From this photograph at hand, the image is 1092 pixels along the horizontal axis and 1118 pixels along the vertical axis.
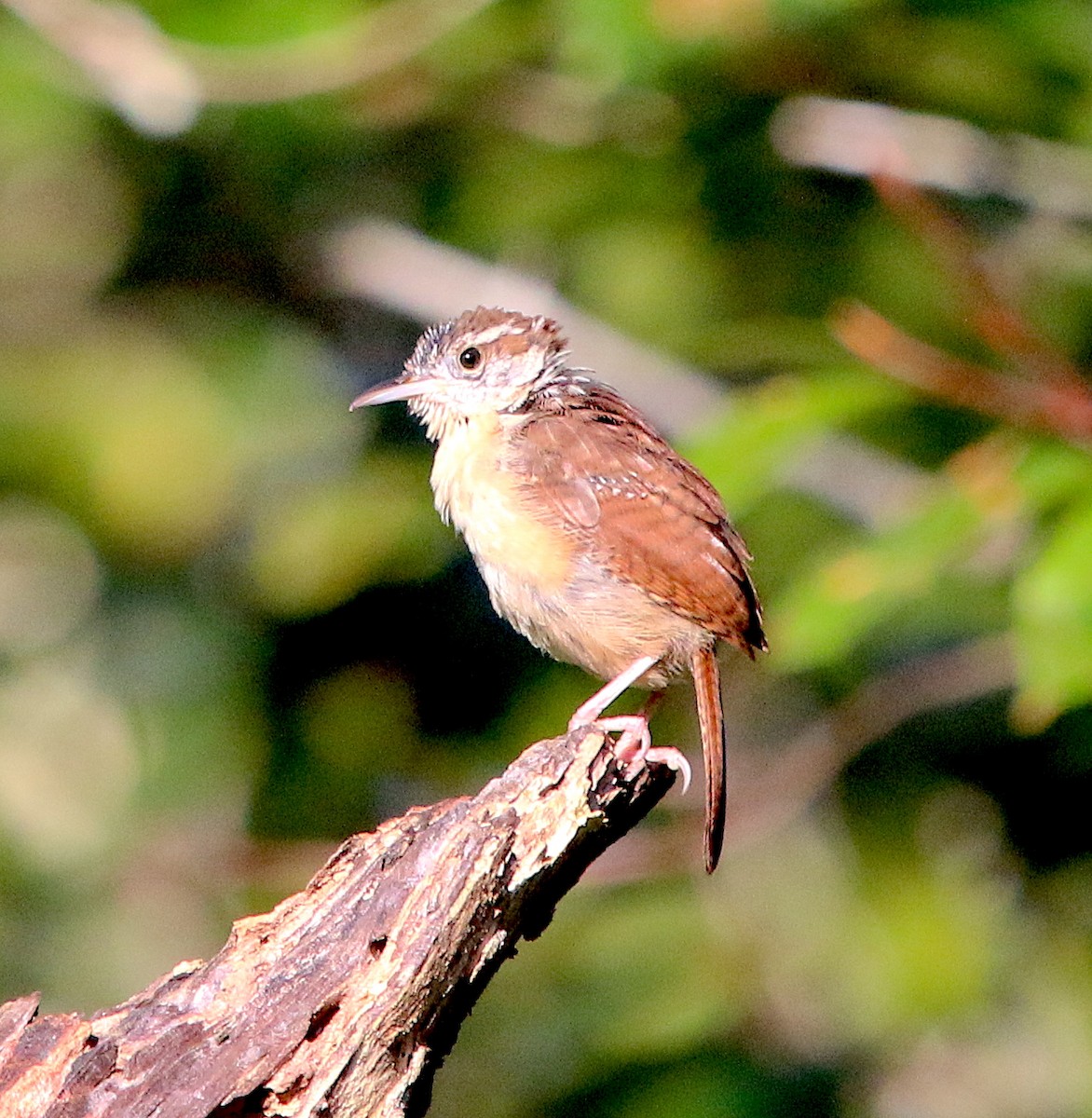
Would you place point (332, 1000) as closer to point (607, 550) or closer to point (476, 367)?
point (607, 550)

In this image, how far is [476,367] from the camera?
17.8 feet

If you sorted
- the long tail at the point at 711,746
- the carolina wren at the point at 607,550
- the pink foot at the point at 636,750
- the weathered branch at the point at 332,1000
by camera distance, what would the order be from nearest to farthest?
the weathered branch at the point at 332,1000 → the pink foot at the point at 636,750 → the long tail at the point at 711,746 → the carolina wren at the point at 607,550

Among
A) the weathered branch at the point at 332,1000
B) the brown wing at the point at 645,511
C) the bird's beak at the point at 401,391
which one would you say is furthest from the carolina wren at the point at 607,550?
the weathered branch at the point at 332,1000

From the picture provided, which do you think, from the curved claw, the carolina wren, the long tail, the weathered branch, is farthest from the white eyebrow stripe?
the weathered branch

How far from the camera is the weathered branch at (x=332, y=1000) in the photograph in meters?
3.18

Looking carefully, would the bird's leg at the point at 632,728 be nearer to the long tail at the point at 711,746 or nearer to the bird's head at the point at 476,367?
the long tail at the point at 711,746

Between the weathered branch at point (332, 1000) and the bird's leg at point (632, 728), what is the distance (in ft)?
1.60

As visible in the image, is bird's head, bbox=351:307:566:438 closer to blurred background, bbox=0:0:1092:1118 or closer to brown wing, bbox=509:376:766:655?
brown wing, bbox=509:376:766:655

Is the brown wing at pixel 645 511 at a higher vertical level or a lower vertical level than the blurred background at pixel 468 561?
higher

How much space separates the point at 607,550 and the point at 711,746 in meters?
0.56

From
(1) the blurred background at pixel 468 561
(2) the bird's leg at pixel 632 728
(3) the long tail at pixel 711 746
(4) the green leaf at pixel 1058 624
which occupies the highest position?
(4) the green leaf at pixel 1058 624

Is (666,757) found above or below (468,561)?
above

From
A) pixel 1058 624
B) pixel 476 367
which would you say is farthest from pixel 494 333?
pixel 1058 624

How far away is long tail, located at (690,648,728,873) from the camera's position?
14.6 ft
